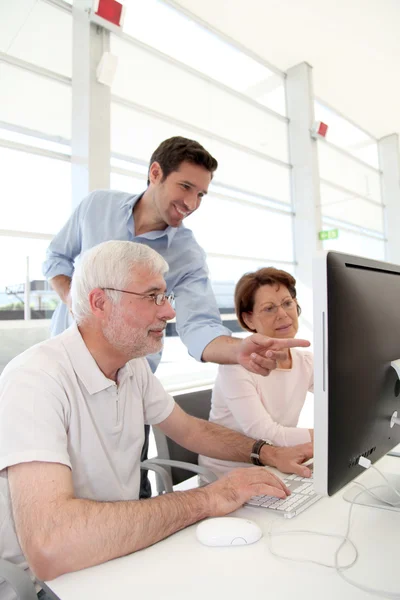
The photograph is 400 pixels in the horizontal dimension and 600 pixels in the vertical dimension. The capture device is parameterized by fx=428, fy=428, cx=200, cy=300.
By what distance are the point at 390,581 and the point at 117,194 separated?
162cm

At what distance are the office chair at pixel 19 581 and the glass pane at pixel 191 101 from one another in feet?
14.1

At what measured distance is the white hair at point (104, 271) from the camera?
3.90ft

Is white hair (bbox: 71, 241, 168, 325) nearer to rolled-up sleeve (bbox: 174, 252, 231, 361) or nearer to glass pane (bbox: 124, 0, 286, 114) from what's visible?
rolled-up sleeve (bbox: 174, 252, 231, 361)

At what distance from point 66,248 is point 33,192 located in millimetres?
2009

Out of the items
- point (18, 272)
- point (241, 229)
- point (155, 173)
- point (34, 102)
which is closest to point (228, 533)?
point (155, 173)

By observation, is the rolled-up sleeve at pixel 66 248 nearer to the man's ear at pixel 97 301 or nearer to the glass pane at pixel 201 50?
the man's ear at pixel 97 301

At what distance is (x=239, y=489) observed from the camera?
96 centimetres

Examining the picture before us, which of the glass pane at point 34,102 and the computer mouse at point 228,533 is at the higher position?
the glass pane at point 34,102

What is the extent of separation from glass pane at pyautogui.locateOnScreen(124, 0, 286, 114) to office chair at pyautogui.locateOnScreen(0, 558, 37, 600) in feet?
15.9

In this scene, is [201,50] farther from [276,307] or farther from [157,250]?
[276,307]

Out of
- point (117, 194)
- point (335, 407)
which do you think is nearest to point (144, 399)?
point (335, 407)

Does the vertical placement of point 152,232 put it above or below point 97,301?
above

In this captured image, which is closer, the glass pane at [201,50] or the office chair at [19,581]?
the office chair at [19,581]

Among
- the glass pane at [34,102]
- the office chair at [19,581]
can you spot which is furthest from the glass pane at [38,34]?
the office chair at [19,581]
